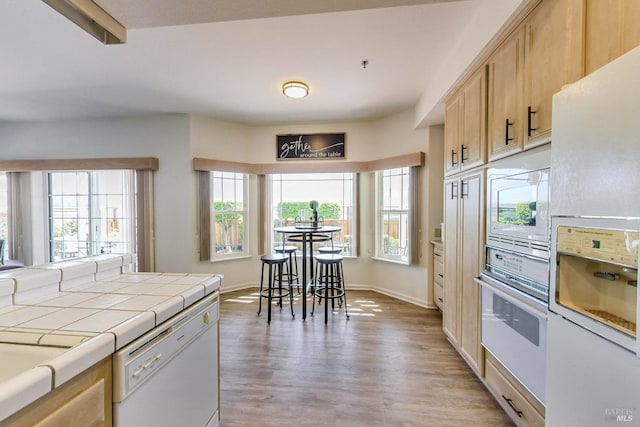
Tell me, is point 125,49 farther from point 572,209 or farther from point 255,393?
point 572,209

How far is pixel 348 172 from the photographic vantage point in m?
4.58

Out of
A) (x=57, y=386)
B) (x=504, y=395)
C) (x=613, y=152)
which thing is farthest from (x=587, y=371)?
(x=57, y=386)

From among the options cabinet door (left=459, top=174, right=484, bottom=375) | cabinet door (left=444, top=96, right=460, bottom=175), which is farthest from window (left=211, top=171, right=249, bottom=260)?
cabinet door (left=459, top=174, right=484, bottom=375)

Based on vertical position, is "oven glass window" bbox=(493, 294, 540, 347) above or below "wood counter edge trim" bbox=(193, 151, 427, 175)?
below

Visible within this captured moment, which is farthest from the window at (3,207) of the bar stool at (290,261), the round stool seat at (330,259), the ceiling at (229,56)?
the round stool seat at (330,259)

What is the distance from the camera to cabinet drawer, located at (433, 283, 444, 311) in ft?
11.4

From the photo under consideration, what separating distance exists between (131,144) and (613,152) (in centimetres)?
518

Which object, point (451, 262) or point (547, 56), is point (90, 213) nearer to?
point (451, 262)

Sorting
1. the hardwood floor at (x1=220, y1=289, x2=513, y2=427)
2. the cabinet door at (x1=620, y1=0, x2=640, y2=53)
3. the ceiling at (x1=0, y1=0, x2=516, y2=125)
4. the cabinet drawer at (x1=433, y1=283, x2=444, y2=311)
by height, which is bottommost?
the hardwood floor at (x1=220, y1=289, x2=513, y2=427)

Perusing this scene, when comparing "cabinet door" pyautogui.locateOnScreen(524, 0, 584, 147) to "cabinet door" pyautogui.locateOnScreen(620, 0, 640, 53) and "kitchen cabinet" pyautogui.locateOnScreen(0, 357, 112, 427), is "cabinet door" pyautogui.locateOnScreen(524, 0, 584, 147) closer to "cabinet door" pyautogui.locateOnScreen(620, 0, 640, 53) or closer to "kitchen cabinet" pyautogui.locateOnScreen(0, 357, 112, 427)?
"cabinet door" pyautogui.locateOnScreen(620, 0, 640, 53)

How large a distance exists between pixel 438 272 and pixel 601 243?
2845 mm

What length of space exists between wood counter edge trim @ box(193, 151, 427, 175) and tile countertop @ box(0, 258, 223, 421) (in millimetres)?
2800

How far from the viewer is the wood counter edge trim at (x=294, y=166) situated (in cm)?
419

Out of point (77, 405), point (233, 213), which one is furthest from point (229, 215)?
point (77, 405)
